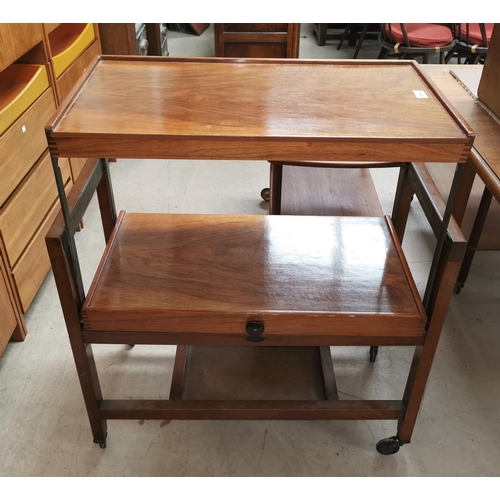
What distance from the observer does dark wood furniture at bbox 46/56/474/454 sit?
3.46 feet

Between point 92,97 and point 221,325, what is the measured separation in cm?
61

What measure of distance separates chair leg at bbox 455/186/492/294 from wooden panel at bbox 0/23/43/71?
5.83ft

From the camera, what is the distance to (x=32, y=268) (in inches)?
80.7

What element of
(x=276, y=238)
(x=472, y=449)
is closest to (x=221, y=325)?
(x=276, y=238)

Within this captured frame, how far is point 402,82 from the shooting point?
4.34 feet

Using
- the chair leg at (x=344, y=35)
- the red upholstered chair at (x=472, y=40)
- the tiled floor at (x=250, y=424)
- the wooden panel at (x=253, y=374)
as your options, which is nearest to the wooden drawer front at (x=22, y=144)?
the tiled floor at (x=250, y=424)

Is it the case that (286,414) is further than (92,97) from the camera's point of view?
Yes

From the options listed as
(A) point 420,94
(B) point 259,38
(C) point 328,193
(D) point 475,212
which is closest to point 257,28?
(B) point 259,38

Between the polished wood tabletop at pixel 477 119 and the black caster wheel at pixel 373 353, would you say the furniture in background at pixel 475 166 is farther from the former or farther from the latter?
the black caster wheel at pixel 373 353

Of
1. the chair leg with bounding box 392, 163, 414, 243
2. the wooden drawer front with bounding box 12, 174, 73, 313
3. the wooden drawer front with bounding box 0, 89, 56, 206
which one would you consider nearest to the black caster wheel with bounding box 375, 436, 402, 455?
the chair leg with bounding box 392, 163, 414, 243

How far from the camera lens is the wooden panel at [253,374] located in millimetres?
1728

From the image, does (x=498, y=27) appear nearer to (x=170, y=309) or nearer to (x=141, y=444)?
(x=170, y=309)

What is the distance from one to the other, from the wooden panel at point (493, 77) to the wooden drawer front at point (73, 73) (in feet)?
5.08

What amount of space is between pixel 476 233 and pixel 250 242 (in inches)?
44.0
